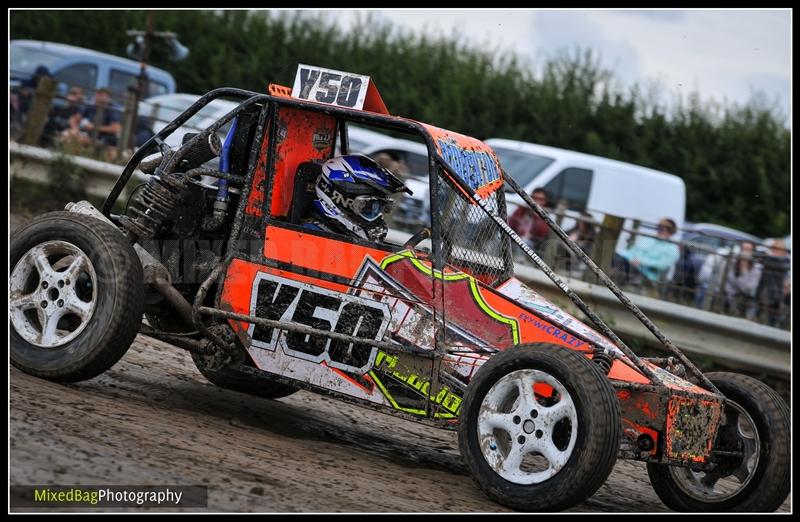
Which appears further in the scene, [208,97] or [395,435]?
[395,435]

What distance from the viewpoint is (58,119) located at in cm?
1437

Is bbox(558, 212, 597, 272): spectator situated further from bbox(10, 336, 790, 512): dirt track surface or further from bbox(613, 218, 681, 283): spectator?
bbox(10, 336, 790, 512): dirt track surface

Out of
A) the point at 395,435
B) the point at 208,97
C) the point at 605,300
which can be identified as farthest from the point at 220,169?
the point at 605,300

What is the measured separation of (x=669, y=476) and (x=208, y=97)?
125 inches

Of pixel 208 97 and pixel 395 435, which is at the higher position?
pixel 208 97

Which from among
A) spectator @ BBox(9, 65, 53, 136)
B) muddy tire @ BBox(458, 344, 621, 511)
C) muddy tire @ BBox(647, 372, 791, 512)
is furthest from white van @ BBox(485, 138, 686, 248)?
muddy tire @ BBox(458, 344, 621, 511)

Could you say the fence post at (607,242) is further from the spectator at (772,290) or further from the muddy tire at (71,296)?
the muddy tire at (71,296)

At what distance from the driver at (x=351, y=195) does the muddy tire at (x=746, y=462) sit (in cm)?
199

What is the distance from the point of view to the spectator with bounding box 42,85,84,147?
46.3 ft

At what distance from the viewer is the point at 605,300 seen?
11422mm

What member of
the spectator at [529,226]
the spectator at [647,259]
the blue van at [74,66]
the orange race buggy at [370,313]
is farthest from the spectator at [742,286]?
the blue van at [74,66]

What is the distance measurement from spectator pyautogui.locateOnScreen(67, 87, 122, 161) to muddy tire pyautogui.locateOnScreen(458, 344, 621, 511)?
31.6 feet

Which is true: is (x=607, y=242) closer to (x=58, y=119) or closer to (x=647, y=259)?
(x=647, y=259)
